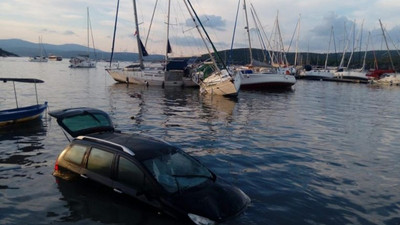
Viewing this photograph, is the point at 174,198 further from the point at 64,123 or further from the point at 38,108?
the point at 38,108

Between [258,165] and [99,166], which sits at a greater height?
[99,166]

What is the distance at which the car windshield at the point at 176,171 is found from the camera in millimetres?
8250

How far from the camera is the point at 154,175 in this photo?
26.9ft

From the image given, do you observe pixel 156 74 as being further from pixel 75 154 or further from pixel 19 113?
pixel 75 154

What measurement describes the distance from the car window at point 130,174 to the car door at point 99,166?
355 millimetres

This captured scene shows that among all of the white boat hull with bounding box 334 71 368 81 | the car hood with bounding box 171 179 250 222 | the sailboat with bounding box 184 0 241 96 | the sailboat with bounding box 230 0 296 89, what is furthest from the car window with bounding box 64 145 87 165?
the white boat hull with bounding box 334 71 368 81

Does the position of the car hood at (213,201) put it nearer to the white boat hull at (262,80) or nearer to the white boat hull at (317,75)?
the white boat hull at (262,80)

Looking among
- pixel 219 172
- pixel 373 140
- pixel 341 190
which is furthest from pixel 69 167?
pixel 373 140

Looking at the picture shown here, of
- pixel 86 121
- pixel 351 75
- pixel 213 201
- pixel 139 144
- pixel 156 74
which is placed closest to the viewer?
pixel 213 201

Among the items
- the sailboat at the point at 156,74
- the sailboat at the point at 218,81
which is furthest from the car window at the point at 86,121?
the sailboat at the point at 156,74

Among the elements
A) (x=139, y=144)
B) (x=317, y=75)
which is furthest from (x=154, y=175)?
(x=317, y=75)

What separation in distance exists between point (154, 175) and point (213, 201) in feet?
4.98

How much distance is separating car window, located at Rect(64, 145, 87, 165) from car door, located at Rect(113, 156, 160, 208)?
5.08 feet

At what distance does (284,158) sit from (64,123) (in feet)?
29.2
